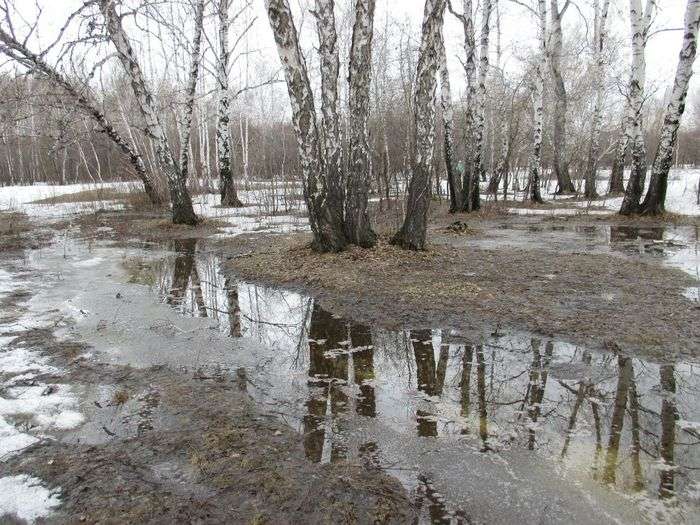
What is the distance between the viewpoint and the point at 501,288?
5871mm

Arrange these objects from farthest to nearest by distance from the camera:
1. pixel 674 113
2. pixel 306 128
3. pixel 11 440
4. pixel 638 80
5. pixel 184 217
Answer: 1. pixel 184 217
2. pixel 638 80
3. pixel 674 113
4. pixel 306 128
5. pixel 11 440

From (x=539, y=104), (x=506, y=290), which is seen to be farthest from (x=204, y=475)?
(x=539, y=104)

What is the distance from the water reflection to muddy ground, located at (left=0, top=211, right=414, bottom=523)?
0.61 ft

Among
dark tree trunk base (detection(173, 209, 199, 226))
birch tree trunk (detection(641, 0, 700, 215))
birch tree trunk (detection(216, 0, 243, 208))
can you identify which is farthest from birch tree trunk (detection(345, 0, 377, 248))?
birch tree trunk (detection(216, 0, 243, 208))

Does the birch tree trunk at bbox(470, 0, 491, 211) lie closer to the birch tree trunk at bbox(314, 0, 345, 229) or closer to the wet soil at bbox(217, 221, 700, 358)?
the wet soil at bbox(217, 221, 700, 358)

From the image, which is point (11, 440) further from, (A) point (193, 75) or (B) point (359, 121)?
(A) point (193, 75)

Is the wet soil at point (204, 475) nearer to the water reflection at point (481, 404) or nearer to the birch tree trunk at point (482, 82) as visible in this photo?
the water reflection at point (481, 404)

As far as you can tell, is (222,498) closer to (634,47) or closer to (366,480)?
(366,480)

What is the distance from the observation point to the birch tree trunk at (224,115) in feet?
50.9

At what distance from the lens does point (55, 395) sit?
3.40m

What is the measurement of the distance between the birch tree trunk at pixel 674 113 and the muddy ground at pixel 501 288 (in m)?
4.48

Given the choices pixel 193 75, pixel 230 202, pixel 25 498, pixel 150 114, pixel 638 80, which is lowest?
pixel 25 498

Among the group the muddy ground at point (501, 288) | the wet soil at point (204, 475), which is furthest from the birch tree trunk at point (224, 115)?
the wet soil at point (204, 475)

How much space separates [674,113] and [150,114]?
12.7 metres
